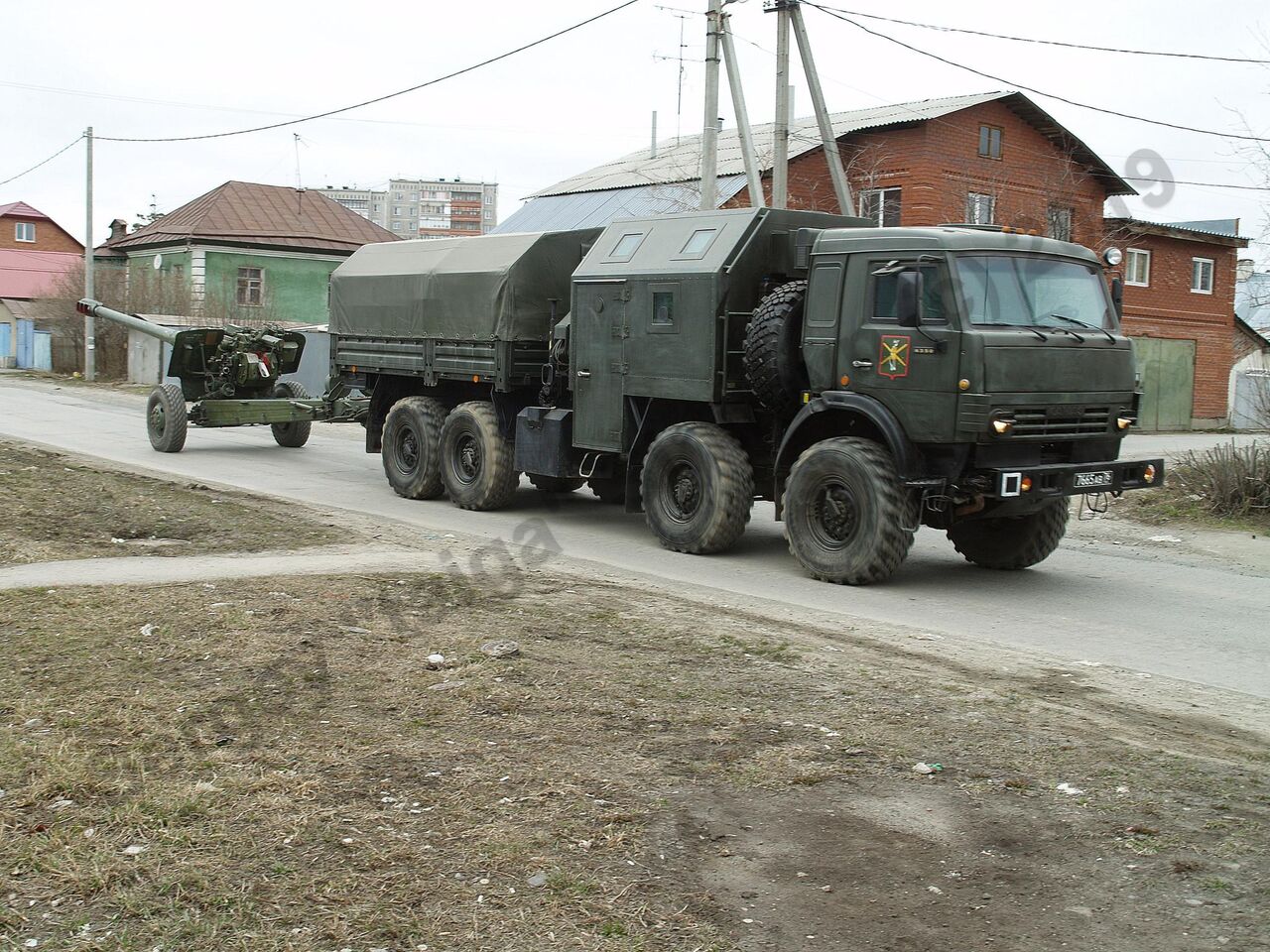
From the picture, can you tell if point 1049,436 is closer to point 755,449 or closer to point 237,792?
point 755,449

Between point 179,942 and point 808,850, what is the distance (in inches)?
84.3

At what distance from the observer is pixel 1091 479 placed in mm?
10148

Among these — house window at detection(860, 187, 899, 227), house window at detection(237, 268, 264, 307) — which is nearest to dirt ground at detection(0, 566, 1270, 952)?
house window at detection(860, 187, 899, 227)

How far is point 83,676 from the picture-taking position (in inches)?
264

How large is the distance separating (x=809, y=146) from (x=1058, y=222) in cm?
799

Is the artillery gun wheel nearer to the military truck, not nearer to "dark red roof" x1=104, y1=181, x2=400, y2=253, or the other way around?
the military truck

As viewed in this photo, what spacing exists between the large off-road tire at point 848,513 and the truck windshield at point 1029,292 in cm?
136

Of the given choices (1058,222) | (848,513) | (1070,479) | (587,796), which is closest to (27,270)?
(1058,222)

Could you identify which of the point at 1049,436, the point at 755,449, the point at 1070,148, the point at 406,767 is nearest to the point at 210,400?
the point at 755,449

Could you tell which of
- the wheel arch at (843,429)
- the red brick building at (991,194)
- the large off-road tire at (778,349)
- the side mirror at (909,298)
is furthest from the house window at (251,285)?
the side mirror at (909,298)

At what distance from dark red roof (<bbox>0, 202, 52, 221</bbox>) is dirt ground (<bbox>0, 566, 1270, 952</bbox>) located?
80152 millimetres

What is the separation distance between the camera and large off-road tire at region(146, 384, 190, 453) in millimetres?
19297

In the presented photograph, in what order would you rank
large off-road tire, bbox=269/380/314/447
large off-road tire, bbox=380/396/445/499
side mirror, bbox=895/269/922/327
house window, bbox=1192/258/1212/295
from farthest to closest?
house window, bbox=1192/258/1212/295
large off-road tire, bbox=269/380/314/447
large off-road tire, bbox=380/396/445/499
side mirror, bbox=895/269/922/327

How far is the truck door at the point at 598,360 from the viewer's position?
12.5 m
